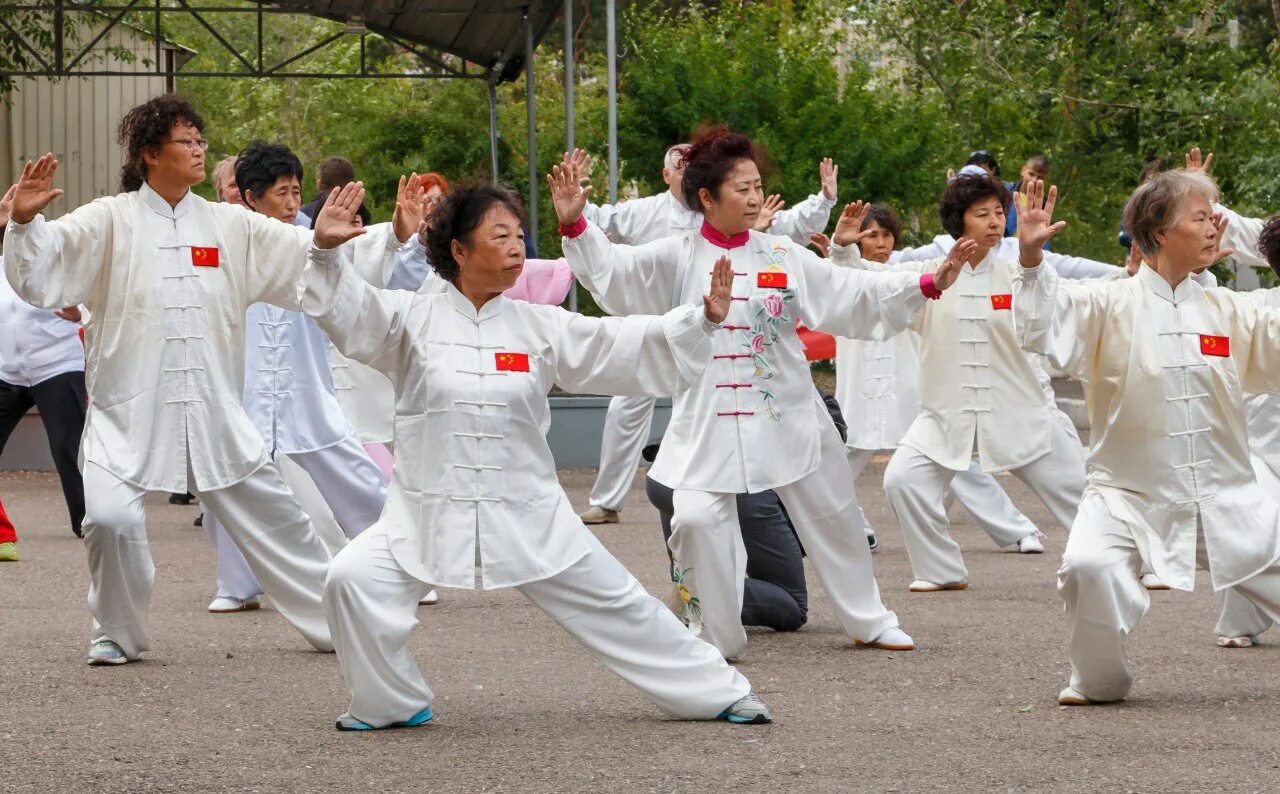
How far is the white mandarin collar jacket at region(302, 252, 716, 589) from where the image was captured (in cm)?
538

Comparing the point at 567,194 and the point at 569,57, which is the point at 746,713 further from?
the point at 569,57

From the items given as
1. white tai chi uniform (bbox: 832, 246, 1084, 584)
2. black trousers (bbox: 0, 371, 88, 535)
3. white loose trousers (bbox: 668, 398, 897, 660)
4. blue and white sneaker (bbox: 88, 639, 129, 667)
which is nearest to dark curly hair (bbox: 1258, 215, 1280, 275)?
white loose trousers (bbox: 668, 398, 897, 660)

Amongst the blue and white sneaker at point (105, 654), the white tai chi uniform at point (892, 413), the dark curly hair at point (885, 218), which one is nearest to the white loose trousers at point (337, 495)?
the blue and white sneaker at point (105, 654)

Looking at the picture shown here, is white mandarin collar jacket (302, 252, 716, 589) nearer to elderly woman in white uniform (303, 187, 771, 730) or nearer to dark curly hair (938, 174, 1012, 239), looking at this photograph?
elderly woman in white uniform (303, 187, 771, 730)

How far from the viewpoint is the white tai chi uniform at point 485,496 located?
211 inches

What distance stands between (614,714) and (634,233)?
17.8 feet

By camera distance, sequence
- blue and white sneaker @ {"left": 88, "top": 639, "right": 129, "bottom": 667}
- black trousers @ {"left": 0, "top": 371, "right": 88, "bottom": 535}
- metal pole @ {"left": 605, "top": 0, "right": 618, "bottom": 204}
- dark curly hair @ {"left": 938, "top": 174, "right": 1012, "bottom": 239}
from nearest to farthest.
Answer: blue and white sneaker @ {"left": 88, "top": 639, "right": 129, "bottom": 667}
dark curly hair @ {"left": 938, "top": 174, "right": 1012, "bottom": 239}
black trousers @ {"left": 0, "top": 371, "right": 88, "bottom": 535}
metal pole @ {"left": 605, "top": 0, "right": 618, "bottom": 204}

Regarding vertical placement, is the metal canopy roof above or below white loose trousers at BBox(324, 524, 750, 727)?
above

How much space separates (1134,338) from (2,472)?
10.4 meters

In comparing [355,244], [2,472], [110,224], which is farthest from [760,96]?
[110,224]

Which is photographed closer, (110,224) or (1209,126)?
(110,224)

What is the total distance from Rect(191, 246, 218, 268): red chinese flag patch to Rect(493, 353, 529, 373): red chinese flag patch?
1.54 meters

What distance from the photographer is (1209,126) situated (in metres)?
16.9

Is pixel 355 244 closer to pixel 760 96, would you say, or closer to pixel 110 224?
pixel 110 224
